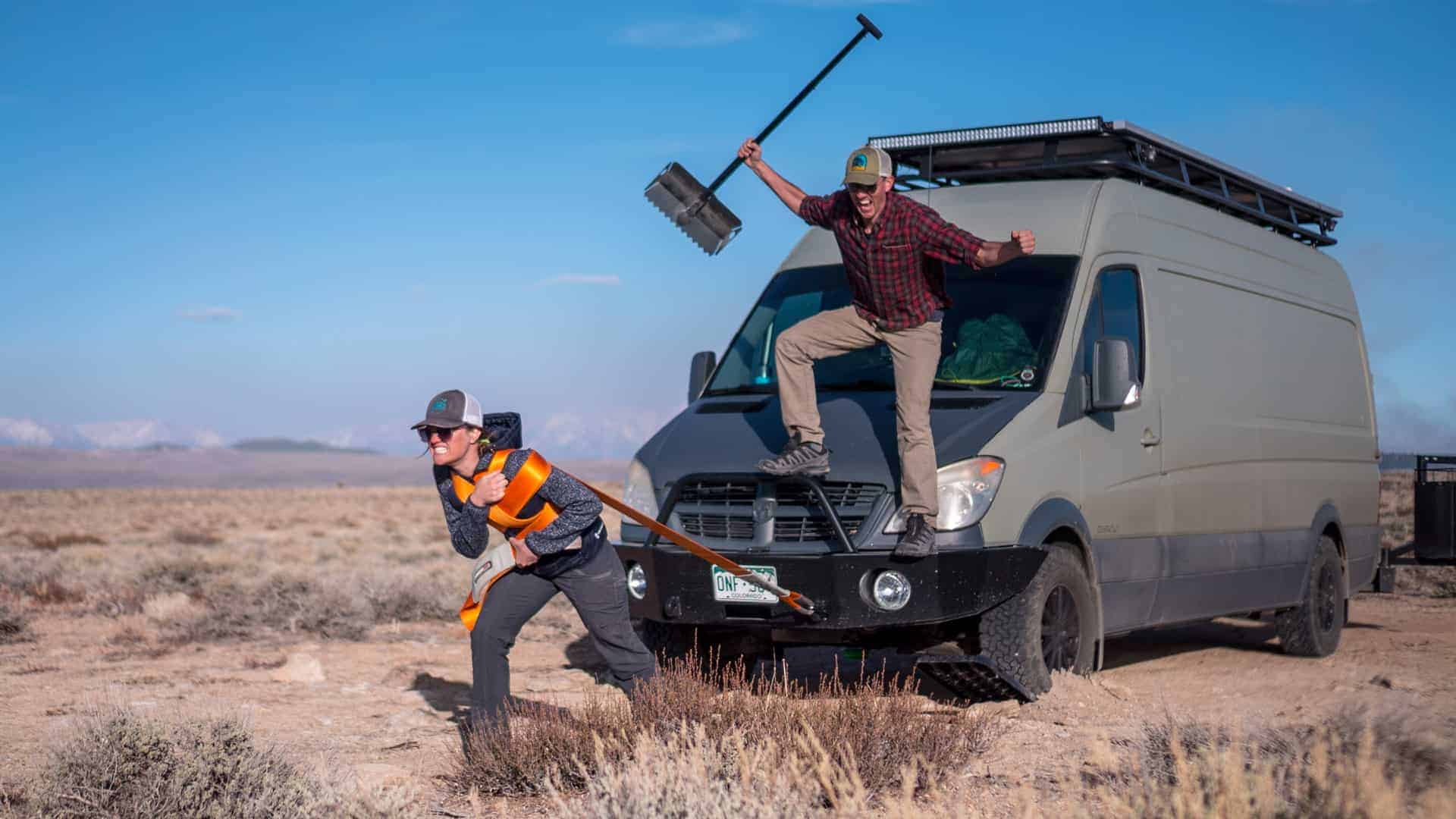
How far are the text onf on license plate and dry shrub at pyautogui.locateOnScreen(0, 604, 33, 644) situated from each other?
8502 mm

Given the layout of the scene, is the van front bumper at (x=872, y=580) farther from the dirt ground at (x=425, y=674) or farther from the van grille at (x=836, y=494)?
the dirt ground at (x=425, y=674)

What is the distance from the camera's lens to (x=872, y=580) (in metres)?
7.35

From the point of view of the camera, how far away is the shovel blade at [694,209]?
Answer: 8.96 metres

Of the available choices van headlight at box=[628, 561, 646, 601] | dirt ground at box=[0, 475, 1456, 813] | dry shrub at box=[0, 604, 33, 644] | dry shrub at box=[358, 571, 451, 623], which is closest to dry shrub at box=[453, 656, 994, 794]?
dirt ground at box=[0, 475, 1456, 813]

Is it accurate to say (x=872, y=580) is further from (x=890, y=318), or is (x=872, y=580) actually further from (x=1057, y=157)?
(x=1057, y=157)

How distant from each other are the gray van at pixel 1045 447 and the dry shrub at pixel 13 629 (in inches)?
299

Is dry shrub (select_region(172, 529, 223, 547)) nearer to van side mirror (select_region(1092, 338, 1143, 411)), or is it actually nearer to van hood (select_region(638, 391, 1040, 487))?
van hood (select_region(638, 391, 1040, 487))

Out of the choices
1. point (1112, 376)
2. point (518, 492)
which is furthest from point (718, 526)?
point (1112, 376)

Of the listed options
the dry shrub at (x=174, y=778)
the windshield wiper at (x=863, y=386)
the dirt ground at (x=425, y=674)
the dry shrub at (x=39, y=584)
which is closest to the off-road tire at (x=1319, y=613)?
the dirt ground at (x=425, y=674)

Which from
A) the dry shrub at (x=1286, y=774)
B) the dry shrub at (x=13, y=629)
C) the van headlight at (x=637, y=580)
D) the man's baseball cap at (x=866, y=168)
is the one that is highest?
the man's baseball cap at (x=866, y=168)

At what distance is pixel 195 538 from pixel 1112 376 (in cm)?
2842

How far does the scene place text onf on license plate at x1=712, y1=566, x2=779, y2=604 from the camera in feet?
24.7

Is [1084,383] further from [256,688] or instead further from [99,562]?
[99,562]

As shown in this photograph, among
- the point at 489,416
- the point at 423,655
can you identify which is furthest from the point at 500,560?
the point at 423,655
